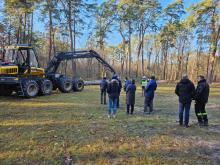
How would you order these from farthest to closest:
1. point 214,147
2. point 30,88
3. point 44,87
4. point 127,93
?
point 44,87 < point 30,88 < point 127,93 < point 214,147

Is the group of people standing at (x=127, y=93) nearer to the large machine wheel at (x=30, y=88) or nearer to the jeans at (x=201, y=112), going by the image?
the jeans at (x=201, y=112)

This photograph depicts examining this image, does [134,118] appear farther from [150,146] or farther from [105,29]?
[105,29]

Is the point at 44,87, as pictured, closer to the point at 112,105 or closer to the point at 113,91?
the point at 112,105

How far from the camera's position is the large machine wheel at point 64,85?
2091 cm

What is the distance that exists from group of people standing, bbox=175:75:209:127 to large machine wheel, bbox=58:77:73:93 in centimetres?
1337

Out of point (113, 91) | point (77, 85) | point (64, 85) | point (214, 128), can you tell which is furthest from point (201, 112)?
point (77, 85)

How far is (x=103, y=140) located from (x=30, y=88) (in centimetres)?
1139

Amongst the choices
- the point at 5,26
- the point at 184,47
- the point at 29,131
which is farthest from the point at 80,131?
the point at 184,47

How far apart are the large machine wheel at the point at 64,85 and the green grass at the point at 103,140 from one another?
1064 cm

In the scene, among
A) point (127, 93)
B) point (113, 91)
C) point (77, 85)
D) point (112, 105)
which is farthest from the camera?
A: point (77, 85)

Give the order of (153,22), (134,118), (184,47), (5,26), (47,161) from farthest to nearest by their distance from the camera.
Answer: (184,47) → (153,22) → (5,26) → (134,118) → (47,161)

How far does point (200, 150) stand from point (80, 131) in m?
3.41

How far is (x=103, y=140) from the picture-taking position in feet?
22.3

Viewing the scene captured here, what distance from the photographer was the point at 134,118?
1022cm
